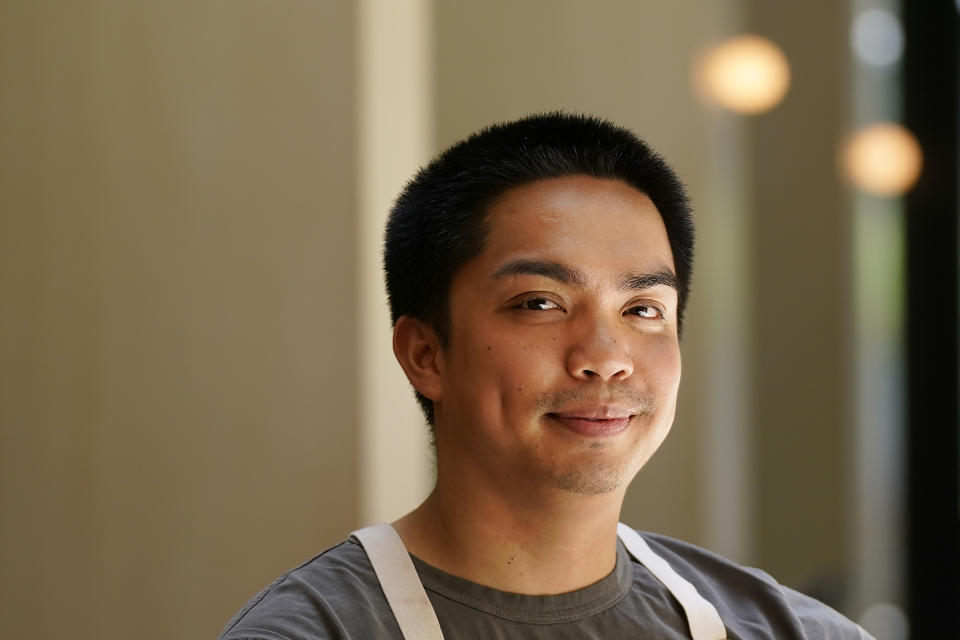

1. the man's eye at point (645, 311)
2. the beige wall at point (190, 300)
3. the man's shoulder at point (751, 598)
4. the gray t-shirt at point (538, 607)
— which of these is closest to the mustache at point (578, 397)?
the man's eye at point (645, 311)

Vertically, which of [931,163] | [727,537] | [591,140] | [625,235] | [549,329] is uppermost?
[931,163]

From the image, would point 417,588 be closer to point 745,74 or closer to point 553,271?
point 553,271

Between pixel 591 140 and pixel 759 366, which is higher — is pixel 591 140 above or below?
above

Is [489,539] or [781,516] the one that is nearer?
[489,539]

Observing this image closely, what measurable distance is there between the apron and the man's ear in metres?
0.17

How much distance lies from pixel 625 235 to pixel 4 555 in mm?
1257

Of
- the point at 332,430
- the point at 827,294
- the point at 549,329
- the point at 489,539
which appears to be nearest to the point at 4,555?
the point at 332,430

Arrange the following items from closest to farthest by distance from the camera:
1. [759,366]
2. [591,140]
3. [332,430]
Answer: [591,140] → [332,430] → [759,366]

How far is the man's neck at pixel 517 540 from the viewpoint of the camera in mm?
1305

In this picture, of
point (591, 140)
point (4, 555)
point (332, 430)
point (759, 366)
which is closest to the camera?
point (591, 140)

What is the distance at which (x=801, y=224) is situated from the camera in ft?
12.2

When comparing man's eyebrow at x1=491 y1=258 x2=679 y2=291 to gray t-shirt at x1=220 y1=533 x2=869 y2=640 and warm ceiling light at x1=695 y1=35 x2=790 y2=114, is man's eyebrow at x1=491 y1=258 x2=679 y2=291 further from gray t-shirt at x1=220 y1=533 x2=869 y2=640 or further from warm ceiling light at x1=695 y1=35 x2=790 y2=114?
warm ceiling light at x1=695 y1=35 x2=790 y2=114

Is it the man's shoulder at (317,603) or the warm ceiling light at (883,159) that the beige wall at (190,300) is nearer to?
the man's shoulder at (317,603)

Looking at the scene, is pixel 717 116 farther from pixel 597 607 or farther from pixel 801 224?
pixel 597 607
